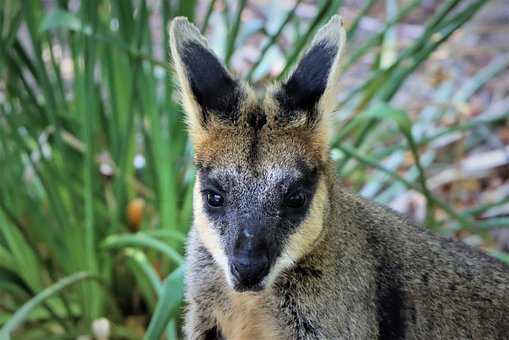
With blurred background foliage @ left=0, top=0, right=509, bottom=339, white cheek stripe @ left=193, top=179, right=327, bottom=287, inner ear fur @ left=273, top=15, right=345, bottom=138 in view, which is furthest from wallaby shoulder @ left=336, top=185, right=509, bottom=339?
blurred background foliage @ left=0, top=0, right=509, bottom=339

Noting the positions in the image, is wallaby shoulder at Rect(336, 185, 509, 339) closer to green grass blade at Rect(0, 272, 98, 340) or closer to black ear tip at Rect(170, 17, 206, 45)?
black ear tip at Rect(170, 17, 206, 45)

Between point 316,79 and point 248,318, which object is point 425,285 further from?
point 316,79

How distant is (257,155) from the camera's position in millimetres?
2734

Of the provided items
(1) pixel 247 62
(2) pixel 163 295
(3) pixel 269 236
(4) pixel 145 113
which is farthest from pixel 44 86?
(1) pixel 247 62

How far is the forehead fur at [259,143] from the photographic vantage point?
108 inches

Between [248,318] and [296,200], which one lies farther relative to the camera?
[248,318]

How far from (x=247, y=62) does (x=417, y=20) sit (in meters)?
1.85

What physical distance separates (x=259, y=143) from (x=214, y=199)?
23cm

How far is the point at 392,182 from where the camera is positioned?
17.4ft

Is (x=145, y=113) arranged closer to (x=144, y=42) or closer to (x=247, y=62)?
(x=144, y=42)

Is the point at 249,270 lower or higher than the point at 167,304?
higher

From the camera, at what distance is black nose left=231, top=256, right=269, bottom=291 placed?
8.57ft

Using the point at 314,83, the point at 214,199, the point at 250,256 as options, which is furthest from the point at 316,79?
the point at 250,256

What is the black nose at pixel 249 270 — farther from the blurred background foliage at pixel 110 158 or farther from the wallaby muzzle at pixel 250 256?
the blurred background foliage at pixel 110 158
